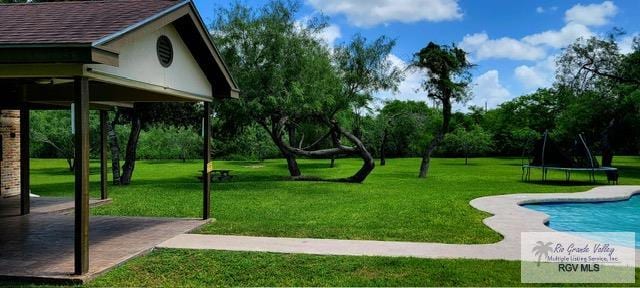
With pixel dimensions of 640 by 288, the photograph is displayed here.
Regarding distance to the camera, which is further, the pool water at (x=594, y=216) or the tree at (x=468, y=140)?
the tree at (x=468, y=140)

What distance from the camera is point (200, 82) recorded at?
9523mm

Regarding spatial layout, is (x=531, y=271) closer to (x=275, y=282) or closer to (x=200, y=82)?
(x=275, y=282)

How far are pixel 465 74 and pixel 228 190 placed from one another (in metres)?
13.4

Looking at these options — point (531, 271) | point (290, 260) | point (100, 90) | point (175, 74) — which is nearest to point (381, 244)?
point (290, 260)

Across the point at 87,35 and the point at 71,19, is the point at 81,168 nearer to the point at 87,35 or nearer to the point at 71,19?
the point at 87,35

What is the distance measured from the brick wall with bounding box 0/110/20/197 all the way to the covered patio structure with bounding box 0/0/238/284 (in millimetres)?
2919

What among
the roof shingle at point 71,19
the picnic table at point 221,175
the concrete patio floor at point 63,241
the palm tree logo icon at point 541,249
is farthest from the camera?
the picnic table at point 221,175

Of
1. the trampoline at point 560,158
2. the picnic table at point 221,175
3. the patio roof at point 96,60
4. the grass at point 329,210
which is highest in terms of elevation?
the patio roof at point 96,60

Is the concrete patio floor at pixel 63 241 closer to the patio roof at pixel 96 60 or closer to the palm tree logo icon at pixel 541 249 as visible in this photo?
the patio roof at pixel 96 60

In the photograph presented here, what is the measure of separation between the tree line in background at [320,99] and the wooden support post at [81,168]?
10.2m

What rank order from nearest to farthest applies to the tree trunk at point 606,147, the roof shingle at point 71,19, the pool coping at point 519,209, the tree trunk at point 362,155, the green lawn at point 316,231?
the roof shingle at point 71,19
the green lawn at point 316,231
the pool coping at point 519,209
the tree trunk at point 362,155
the tree trunk at point 606,147

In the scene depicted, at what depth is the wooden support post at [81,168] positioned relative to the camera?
5.86 m

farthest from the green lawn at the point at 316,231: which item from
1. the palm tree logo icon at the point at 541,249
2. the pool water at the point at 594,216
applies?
the pool water at the point at 594,216

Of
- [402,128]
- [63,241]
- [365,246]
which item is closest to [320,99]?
[365,246]
